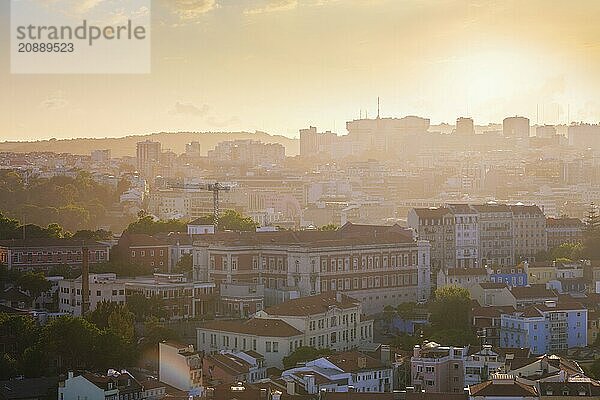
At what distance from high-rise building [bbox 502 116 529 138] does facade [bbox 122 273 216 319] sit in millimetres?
61856

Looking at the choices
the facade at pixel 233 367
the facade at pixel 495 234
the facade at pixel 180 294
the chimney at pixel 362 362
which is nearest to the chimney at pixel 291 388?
the facade at pixel 233 367

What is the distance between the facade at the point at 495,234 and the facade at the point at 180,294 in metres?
8.60

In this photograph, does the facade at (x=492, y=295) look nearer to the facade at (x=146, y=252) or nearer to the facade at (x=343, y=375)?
the facade at (x=343, y=375)

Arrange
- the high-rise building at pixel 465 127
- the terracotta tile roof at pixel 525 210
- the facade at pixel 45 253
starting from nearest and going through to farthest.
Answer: the facade at pixel 45 253 < the terracotta tile roof at pixel 525 210 < the high-rise building at pixel 465 127

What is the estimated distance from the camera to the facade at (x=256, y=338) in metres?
17.8

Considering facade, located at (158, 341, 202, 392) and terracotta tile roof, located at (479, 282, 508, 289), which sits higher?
terracotta tile roof, located at (479, 282, 508, 289)

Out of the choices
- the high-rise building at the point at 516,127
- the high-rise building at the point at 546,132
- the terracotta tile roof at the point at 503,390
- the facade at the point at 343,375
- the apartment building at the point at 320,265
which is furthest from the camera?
→ the high-rise building at the point at 546,132

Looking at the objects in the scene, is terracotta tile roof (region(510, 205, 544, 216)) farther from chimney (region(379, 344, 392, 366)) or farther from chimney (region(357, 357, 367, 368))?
chimney (region(357, 357, 367, 368))

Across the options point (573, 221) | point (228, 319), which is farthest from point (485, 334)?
point (573, 221)

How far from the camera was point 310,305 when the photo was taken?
19500mm

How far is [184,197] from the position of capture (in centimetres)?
4897

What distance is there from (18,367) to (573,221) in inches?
655

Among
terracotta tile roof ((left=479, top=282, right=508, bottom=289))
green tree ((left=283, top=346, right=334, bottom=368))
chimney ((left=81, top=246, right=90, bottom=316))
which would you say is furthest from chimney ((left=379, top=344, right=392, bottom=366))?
chimney ((left=81, top=246, right=90, bottom=316))

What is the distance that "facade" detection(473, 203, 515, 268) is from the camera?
29062 mm
